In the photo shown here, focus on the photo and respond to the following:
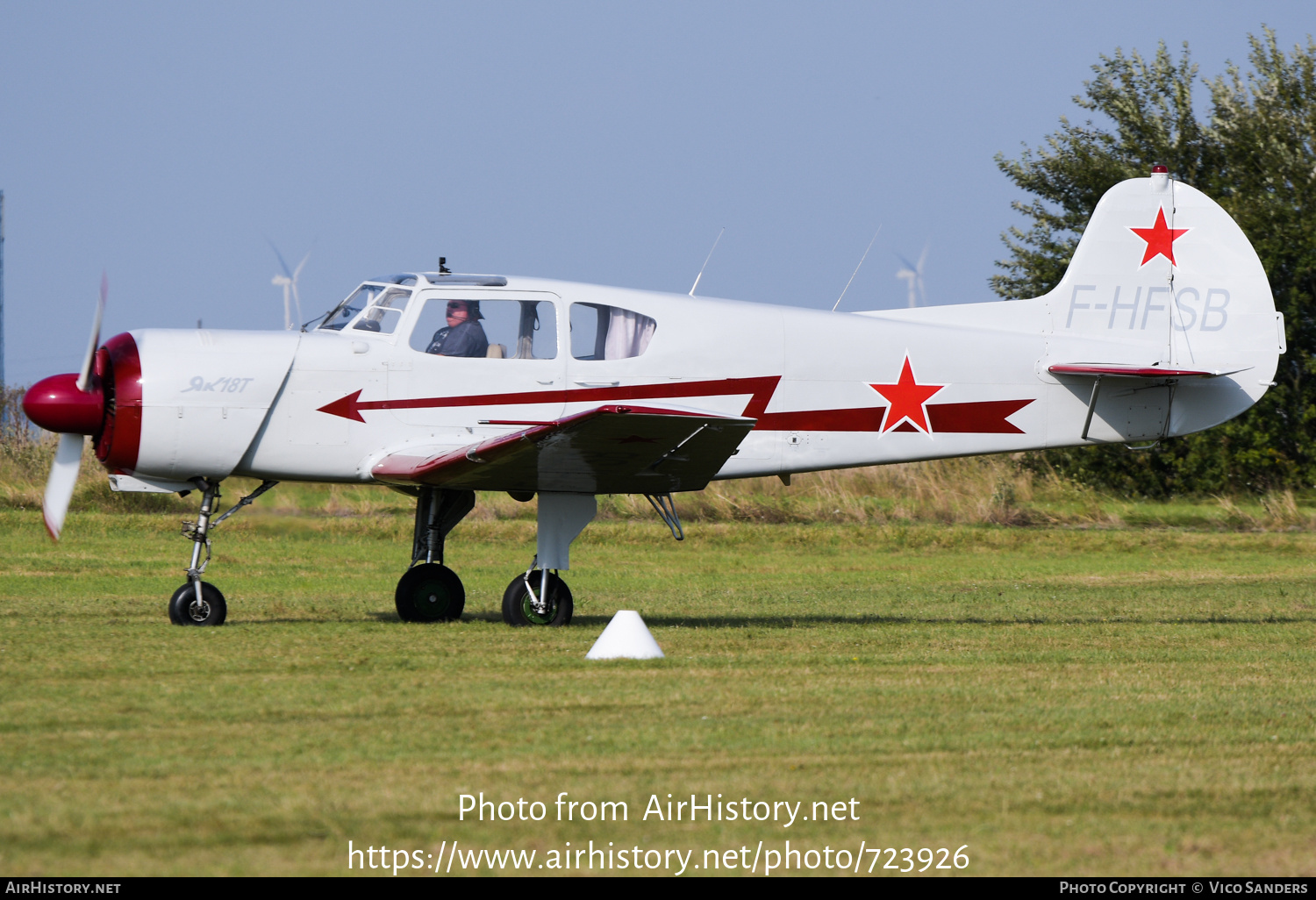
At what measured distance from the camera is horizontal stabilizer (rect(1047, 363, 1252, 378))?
11609mm

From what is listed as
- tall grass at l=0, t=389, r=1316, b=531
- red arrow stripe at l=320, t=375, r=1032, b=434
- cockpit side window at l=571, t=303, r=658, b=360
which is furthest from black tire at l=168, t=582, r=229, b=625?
tall grass at l=0, t=389, r=1316, b=531

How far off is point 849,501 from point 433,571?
1313cm

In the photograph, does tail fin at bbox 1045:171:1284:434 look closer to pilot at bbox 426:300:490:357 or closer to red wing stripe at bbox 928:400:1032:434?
red wing stripe at bbox 928:400:1032:434

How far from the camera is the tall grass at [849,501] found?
70.9 feet

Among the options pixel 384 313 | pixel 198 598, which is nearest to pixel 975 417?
pixel 384 313

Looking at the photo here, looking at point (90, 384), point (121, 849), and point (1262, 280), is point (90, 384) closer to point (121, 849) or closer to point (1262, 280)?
point (121, 849)

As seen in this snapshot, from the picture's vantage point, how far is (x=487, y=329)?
1063cm

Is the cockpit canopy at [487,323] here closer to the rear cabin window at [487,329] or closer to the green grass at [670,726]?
the rear cabin window at [487,329]

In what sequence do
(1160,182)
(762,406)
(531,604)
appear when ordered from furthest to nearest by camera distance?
(1160,182), (762,406), (531,604)

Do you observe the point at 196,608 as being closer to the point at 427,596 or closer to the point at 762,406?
the point at 427,596

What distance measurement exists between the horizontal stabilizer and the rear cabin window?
4.34 meters

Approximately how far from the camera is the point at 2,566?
15.6 m

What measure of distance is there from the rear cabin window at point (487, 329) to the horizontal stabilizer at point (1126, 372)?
4.34m

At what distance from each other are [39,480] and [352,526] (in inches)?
232
